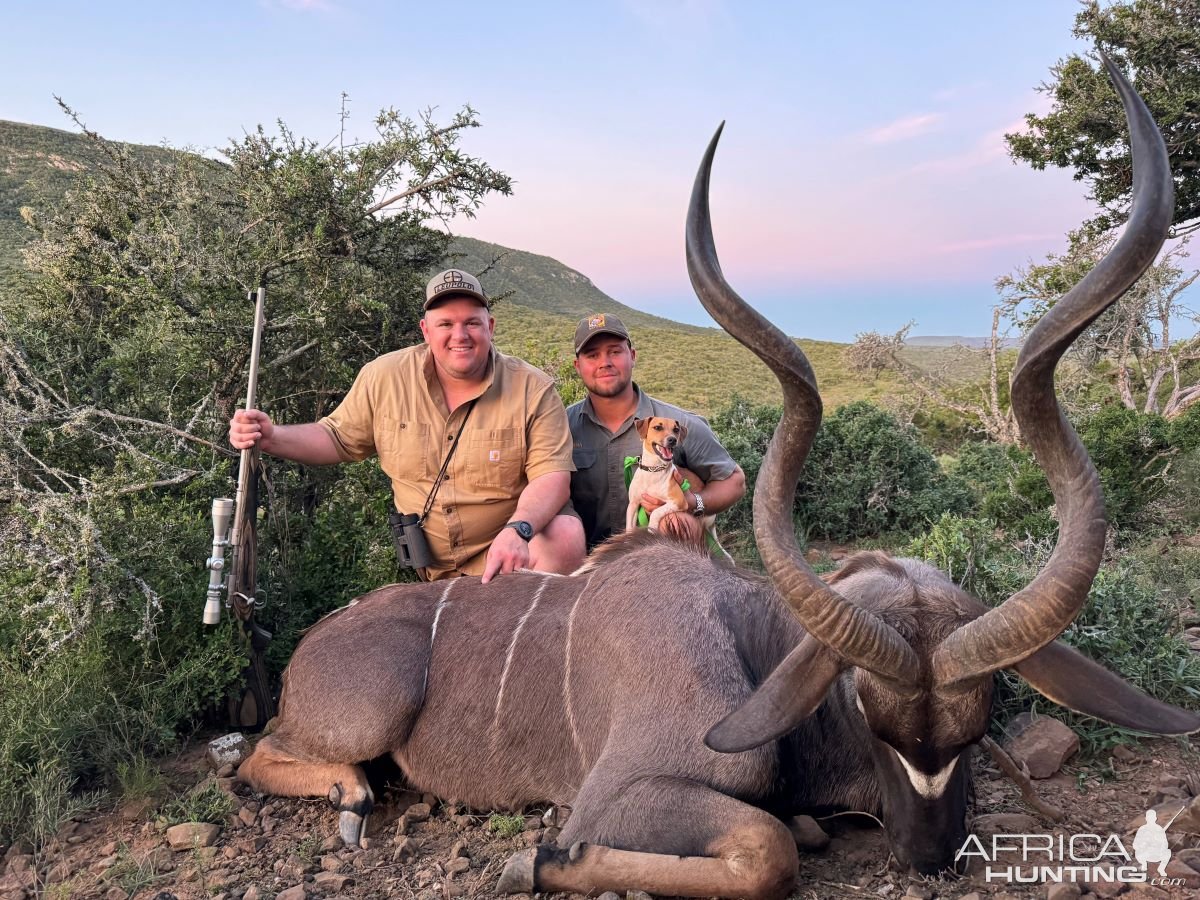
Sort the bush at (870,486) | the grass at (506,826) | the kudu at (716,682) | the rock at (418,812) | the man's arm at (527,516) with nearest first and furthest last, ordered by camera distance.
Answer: the kudu at (716,682)
the grass at (506,826)
the rock at (418,812)
the man's arm at (527,516)
the bush at (870,486)

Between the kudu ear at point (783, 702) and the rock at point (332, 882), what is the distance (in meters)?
1.51

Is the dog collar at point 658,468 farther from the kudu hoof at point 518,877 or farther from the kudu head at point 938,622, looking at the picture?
the kudu hoof at point 518,877

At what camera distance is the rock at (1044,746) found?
3.73 metres

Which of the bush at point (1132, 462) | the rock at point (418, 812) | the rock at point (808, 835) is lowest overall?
the rock at point (418, 812)

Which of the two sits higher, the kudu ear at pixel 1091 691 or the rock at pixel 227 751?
the kudu ear at pixel 1091 691

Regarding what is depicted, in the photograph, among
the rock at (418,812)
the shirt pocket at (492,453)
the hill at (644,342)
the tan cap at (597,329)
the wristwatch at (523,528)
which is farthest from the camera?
the hill at (644,342)

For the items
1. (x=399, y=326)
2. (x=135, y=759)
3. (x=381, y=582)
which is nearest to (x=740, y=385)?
(x=399, y=326)

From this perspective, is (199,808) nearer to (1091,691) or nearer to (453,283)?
(453,283)

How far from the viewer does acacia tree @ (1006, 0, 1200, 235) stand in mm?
11641

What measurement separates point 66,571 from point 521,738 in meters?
2.54

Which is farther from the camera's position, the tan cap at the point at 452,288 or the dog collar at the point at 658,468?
the dog collar at the point at 658,468

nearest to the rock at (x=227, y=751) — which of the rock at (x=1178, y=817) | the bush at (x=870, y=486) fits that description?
the rock at (x=1178, y=817)

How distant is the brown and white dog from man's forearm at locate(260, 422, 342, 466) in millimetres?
1831

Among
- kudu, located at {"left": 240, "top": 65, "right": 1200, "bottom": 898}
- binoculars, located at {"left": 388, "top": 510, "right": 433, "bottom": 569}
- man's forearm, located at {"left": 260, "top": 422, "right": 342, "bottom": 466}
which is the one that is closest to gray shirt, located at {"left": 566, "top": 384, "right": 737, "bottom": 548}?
binoculars, located at {"left": 388, "top": 510, "right": 433, "bottom": 569}
